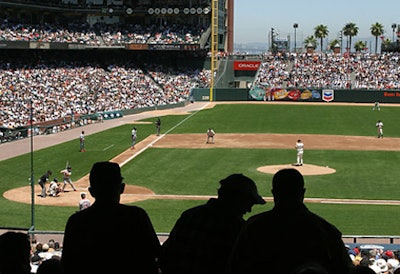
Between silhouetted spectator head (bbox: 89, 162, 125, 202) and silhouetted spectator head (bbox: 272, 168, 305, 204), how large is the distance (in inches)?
51.8

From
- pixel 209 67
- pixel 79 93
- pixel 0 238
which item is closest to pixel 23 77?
pixel 79 93

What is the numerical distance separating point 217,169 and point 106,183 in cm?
2987

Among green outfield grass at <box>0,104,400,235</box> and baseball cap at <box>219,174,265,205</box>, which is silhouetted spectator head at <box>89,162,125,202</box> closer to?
baseball cap at <box>219,174,265,205</box>

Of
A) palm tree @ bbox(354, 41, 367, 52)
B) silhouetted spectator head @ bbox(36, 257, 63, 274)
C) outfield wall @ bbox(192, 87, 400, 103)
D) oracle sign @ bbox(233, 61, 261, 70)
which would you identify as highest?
palm tree @ bbox(354, 41, 367, 52)

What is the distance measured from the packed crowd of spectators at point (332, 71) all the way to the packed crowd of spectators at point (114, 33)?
1186 cm

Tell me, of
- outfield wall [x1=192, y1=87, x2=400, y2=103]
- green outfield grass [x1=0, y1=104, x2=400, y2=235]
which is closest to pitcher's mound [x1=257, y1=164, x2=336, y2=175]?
green outfield grass [x1=0, y1=104, x2=400, y2=235]

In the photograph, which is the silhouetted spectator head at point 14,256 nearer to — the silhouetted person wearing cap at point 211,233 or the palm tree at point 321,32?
the silhouetted person wearing cap at point 211,233

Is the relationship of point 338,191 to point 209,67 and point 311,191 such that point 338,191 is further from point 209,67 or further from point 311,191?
point 209,67

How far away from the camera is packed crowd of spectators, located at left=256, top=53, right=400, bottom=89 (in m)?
83.9

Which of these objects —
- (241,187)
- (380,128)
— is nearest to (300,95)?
(380,128)

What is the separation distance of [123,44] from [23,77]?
20396 mm

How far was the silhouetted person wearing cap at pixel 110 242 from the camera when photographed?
198 inches

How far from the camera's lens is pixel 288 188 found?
4785mm

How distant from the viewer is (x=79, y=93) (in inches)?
2670
